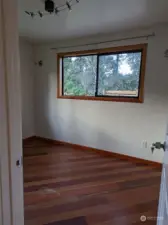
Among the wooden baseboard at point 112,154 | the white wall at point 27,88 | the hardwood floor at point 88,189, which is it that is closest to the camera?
the hardwood floor at point 88,189

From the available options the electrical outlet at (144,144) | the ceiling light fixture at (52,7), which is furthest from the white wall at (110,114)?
the ceiling light fixture at (52,7)

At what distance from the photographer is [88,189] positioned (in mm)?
2484

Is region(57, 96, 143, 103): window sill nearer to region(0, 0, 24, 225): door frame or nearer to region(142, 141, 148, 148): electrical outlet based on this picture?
region(142, 141, 148, 148): electrical outlet

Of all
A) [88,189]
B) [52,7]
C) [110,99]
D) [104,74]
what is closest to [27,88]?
[104,74]

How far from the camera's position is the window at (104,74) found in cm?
334

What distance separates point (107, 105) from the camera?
12.0ft

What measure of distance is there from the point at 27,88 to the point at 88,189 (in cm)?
293

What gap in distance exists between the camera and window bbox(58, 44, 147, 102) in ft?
11.0

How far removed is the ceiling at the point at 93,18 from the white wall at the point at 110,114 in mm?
302

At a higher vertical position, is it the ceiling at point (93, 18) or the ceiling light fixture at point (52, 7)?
the ceiling at point (93, 18)

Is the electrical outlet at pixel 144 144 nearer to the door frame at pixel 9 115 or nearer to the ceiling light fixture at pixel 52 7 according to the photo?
the ceiling light fixture at pixel 52 7

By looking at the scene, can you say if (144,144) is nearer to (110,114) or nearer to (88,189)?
(110,114)

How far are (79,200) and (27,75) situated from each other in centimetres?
319

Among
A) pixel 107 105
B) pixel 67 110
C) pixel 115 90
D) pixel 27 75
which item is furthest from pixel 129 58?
pixel 27 75
